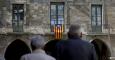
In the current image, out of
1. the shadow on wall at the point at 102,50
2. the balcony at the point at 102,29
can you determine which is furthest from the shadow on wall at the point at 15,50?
the shadow on wall at the point at 102,50

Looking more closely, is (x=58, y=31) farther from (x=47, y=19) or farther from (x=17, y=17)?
(x=17, y=17)

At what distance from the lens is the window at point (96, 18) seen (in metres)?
25.1

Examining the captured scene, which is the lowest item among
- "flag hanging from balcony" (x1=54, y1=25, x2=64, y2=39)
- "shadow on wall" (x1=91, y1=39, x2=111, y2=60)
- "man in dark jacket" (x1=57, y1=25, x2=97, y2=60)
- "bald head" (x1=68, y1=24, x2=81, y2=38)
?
"shadow on wall" (x1=91, y1=39, x2=111, y2=60)

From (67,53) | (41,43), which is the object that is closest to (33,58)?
(41,43)

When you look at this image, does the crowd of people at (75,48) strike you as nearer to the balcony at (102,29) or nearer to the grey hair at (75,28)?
the grey hair at (75,28)

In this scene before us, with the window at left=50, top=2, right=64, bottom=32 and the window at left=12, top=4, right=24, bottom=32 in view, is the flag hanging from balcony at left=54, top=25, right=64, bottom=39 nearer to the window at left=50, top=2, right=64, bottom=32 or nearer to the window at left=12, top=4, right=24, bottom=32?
the window at left=50, top=2, right=64, bottom=32

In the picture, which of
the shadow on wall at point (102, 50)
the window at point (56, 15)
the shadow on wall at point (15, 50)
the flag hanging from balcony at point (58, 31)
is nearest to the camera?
the flag hanging from balcony at point (58, 31)

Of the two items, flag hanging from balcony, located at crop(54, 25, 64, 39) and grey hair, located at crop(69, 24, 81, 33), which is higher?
grey hair, located at crop(69, 24, 81, 33)

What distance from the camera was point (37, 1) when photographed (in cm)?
2531

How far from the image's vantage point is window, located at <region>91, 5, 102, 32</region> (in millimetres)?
25105

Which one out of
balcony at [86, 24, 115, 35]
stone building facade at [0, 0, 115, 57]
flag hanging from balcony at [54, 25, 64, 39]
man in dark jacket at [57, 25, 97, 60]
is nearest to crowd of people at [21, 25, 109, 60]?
man in dark jacket at [57, 25, 97, 60]

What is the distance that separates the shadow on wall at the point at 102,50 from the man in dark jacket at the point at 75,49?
61.8ft

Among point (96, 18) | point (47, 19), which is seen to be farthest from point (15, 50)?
point (96, 18)

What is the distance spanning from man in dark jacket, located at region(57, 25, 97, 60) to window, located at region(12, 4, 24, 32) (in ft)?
60.1
